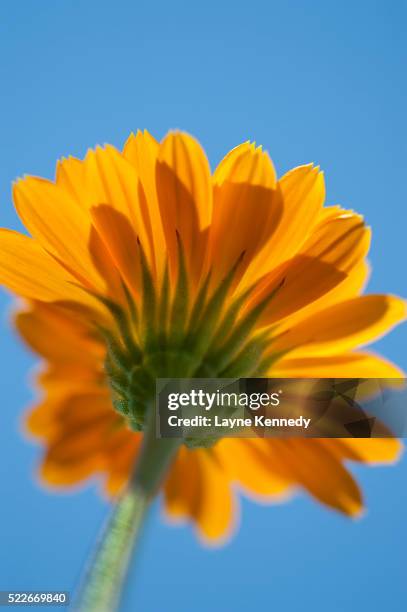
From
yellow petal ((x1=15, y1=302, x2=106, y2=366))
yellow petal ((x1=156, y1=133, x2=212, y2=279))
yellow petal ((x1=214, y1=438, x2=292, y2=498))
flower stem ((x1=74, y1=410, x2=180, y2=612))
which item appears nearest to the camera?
flower stem ((x1=74, y1=410, x2=180, y2=612))

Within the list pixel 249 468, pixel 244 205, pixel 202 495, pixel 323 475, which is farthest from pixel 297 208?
pixel 202 495

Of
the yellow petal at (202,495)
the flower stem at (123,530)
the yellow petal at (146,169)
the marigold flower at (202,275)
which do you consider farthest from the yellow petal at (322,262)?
the yellow petal at (202,495)

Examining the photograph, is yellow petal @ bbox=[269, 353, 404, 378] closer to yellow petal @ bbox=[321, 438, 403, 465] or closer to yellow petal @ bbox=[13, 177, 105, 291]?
yellow petal @ bbox=[321, 438, 403, 465]

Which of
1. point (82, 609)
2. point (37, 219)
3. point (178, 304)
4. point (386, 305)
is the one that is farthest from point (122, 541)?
point (386, 305)

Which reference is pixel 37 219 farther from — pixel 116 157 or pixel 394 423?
pixel 394 423

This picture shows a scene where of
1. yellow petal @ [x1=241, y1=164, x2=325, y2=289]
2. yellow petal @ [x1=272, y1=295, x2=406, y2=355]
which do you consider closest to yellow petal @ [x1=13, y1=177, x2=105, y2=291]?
yellow petal @ [x1=241, y1=164, x2=325, y2=289]

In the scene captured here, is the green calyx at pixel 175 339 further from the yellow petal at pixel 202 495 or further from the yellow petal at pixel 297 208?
the yellow petal at pixel 202 495
